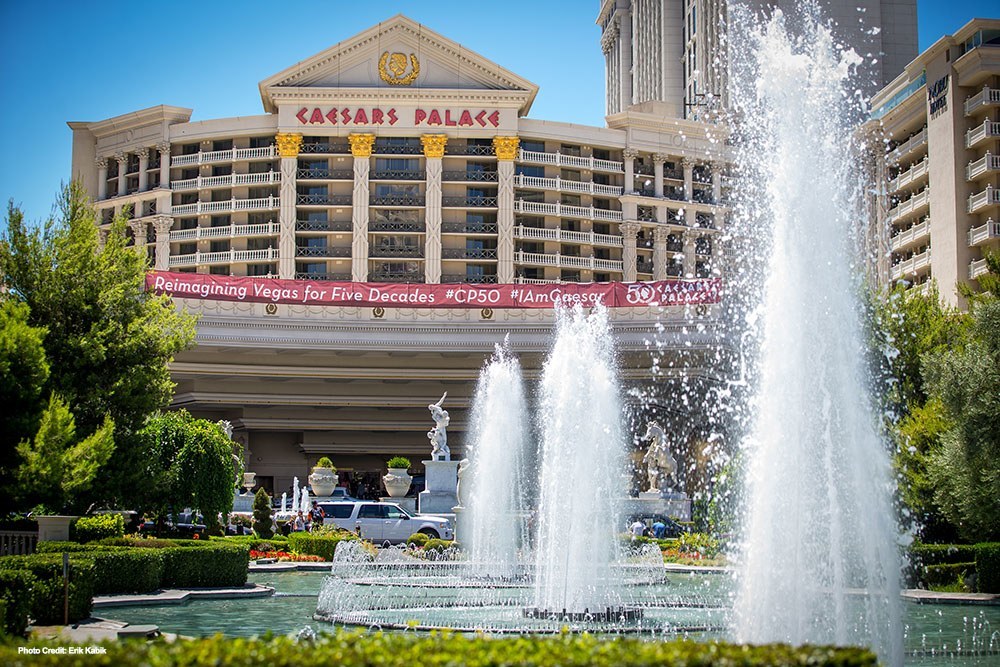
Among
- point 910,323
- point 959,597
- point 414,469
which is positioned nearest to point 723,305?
point 910,323

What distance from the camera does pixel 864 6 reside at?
272 feet

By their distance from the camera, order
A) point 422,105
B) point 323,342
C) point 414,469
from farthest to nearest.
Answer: point 422,105 < point 414,469 < point 323,342

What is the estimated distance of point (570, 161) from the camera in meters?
80.6

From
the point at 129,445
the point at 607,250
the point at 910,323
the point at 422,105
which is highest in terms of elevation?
the point at 422,105

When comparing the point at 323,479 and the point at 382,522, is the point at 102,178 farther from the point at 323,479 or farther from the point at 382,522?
the point at 382,522

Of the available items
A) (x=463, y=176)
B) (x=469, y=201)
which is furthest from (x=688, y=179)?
(x=463, y=176)

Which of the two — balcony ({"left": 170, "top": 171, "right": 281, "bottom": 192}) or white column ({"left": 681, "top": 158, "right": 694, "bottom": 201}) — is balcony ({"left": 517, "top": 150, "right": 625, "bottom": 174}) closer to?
white column ({"left": 681, "top": 158, "right": 694, "bottom": 201})

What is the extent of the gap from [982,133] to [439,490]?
36141 millimetres

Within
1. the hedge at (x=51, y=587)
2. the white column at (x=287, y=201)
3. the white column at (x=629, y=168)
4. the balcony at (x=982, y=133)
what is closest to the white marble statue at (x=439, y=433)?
the hedge at (x=51, y=587)

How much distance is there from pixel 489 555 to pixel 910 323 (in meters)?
17.3

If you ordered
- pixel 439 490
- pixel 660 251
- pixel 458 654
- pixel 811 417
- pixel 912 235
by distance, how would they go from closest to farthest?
pixel 458 654
pixel 811 417
pixel 439 490
pixel 912 235
pixel 660 251

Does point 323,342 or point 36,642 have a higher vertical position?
point 323,342

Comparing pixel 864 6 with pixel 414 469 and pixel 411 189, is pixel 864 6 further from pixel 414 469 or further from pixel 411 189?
pixel 414 469

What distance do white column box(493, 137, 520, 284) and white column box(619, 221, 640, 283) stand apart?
8.66m
